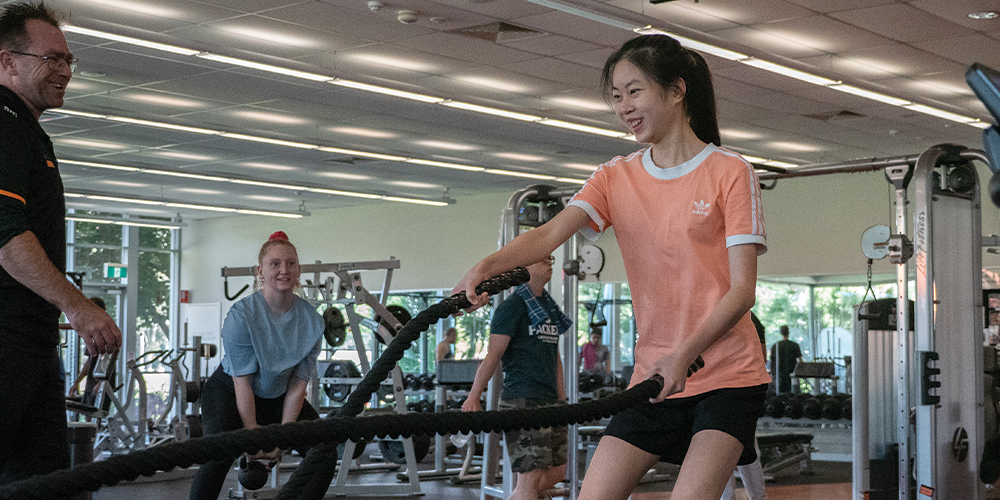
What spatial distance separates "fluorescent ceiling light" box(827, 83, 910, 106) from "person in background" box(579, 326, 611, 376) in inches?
223

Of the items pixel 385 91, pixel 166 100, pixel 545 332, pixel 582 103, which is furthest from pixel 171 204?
pixel 545 332

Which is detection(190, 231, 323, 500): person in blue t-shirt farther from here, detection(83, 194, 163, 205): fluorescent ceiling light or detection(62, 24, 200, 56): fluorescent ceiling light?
detection(83, 194, 163, 205): fluorescent ceiling light

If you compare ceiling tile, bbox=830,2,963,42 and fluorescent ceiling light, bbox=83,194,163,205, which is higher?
ceiling tile, bbox=830,2,963,42

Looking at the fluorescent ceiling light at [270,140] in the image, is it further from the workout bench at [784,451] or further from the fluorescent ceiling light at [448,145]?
the workout bench at [784,451]

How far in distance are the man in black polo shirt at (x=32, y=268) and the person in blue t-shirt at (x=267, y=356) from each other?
4.78ft

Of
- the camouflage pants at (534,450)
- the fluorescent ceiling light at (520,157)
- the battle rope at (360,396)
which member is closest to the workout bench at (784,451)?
the camouflage pants at (534,450)

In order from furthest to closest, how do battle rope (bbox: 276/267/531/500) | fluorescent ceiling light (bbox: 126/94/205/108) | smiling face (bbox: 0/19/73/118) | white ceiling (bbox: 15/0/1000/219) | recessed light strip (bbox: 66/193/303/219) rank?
recessed light strip (bbox: 66/193/303/219), fluorescent ceiling light (bbox: 126/94/205/108), white ceiling (bbox: 15/0/1000/219), smiling face (bbox: 0/19/73/118), battle rope (bbox: 276/267/531/500)

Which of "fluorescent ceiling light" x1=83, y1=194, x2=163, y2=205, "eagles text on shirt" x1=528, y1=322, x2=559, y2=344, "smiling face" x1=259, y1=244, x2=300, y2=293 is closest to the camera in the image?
"smiling face" x1=259, y1=244, x2=300, y2=293

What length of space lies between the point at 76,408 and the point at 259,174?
694 cm

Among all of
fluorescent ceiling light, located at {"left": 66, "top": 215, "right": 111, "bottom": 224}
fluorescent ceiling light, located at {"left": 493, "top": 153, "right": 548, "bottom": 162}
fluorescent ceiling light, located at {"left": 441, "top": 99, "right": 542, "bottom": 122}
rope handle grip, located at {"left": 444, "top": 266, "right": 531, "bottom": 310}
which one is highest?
fluorescent ceiling light, located at {"left": 493, "top": 153, "right": 548, "bottom": 162}

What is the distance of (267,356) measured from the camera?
371 cm

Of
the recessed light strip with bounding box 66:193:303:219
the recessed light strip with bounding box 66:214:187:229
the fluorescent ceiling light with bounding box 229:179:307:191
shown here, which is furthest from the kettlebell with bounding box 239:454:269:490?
the recessed light strip with bounding box 66:214:187:229

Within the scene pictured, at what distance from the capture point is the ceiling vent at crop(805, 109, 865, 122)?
10.6m

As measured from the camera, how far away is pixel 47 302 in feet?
7.07
